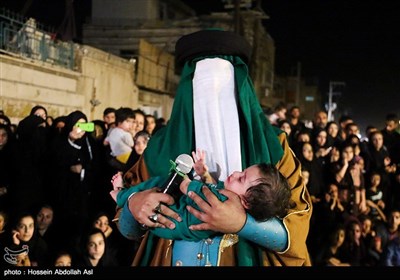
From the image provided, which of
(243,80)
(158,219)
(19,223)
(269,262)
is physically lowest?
(19,223)

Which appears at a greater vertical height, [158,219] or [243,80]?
[243,80]

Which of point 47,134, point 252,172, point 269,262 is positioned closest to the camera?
point 252,172

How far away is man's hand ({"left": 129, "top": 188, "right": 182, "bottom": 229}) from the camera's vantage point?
1799mm

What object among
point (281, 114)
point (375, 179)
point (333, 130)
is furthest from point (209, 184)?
point (281, 114)

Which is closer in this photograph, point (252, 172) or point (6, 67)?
point (252, 172)

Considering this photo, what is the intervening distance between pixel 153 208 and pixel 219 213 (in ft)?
0.75

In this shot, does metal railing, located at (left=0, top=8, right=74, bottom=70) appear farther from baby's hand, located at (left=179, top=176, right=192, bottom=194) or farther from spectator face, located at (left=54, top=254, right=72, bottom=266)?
baby's hand, located at (left=179, top=176, right=192, bottom=194)

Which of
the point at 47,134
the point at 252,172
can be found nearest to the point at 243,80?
the point at 252,172

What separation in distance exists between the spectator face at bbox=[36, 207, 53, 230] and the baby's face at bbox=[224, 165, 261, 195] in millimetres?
3254

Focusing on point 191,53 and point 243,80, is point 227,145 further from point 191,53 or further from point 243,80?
point 191,53

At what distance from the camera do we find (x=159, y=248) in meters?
2.06

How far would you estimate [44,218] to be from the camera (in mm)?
4762

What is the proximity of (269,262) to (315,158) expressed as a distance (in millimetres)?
4446

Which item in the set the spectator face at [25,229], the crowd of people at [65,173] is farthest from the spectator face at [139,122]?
the spectator face at [25,229]
